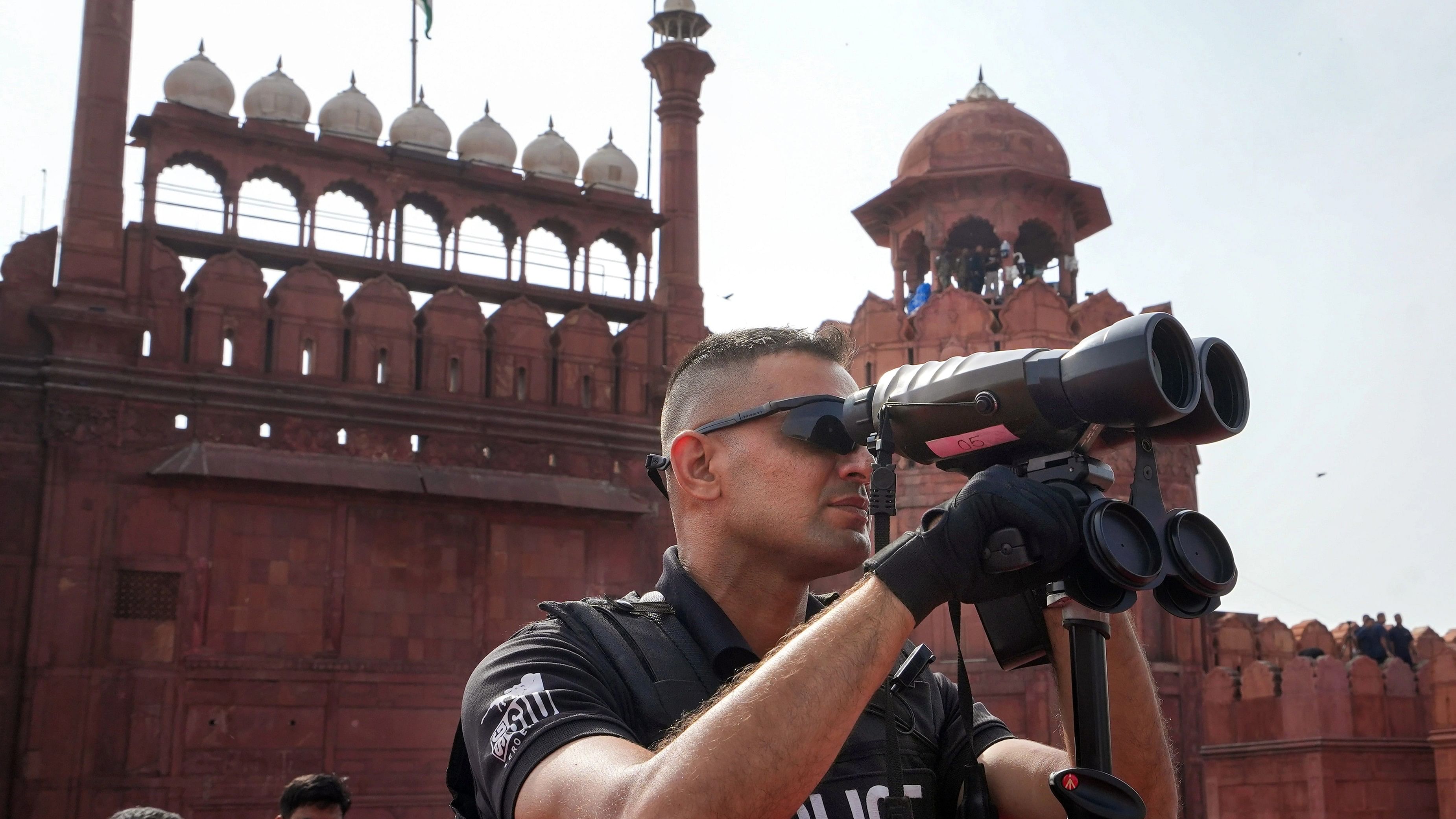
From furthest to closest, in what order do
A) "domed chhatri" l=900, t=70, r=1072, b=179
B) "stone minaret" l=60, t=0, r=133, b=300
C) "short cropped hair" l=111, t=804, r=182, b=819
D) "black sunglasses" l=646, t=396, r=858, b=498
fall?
"domed chhatri" l=900, t=70, r=1072, b=179
"stone minaret" l=60, t=0, r=133, b=300
"short cropped hair" l=111, t=804, r=182, b=819
"black sunglasses" l=646, t=396, r=858, b=498

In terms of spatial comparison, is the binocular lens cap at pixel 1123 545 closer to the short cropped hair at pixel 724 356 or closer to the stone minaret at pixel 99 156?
the short cropped hair at pixel 724 356

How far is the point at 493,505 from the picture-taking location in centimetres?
1567

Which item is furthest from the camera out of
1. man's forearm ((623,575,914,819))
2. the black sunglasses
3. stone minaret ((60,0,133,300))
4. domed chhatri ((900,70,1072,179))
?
domed chhatri ((900,70,1072,179))

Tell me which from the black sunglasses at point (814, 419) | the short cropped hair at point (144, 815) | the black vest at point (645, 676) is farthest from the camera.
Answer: the short cropped hair at point (144, 815)

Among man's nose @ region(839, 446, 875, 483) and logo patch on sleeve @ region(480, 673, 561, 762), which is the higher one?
man's nose @ region(839, 446, 875, 483)

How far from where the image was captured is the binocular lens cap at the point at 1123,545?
1.72 m

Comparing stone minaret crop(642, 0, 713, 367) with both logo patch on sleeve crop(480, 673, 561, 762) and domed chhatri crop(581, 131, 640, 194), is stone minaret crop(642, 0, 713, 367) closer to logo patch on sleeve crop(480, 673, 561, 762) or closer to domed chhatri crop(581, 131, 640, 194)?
domed chhatri crop(581, 131, 640, 194)

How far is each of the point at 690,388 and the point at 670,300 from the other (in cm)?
1567

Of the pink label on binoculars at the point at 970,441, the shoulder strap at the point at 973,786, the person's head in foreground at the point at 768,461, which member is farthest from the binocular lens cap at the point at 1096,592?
the person's head in foreground at the point at 768,461

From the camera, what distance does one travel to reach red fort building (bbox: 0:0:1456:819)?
13703mm

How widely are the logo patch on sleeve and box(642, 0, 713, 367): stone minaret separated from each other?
16.0m

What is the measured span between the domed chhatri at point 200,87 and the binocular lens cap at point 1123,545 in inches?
621

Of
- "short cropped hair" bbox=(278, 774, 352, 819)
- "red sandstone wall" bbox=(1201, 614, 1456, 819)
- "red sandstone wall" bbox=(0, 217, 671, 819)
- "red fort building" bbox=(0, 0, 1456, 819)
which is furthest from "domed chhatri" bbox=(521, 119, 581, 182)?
"short cropped hair" bbox=(278, 774, 352, 819)

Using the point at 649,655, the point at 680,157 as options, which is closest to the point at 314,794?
the point at 649,655
